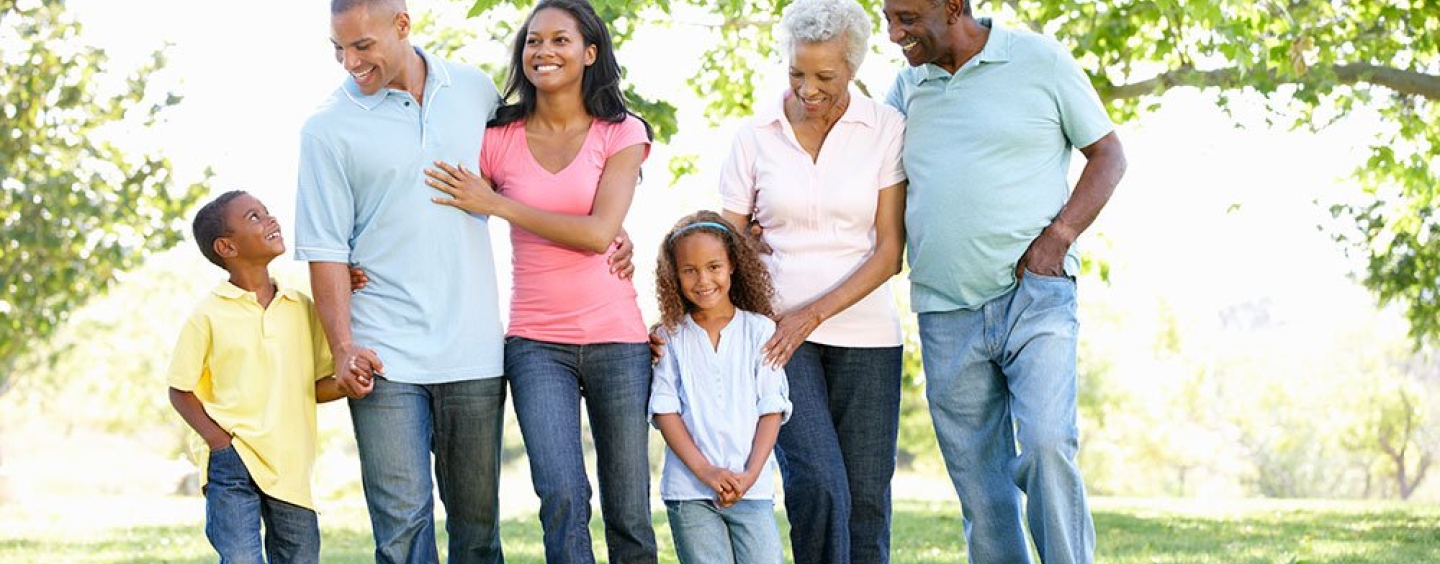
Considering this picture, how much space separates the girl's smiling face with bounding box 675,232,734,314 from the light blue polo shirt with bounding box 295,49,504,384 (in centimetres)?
69

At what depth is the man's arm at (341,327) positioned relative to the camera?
499 centimetres

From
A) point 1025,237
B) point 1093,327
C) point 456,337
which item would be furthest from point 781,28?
point 1093,327

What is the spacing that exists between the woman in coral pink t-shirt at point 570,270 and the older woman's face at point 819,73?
0.53 m

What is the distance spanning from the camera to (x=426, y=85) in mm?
5254

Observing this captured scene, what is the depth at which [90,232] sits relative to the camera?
16.2m

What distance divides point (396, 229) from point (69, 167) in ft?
40.2

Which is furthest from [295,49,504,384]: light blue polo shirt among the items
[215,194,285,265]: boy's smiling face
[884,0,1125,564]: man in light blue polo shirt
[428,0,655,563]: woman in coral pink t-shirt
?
[884,0,1125,564]: man in light blue polo shirt

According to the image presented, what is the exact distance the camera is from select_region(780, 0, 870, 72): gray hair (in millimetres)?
5281

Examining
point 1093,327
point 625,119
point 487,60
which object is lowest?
point 1093,327

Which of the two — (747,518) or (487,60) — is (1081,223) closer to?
(747,518)

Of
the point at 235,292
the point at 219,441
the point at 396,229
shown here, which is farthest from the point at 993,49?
the point at 219,441

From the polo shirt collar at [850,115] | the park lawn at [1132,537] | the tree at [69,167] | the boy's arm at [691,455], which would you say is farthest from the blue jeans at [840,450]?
the tree at [69,167]

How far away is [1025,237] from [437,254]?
184 centimetres

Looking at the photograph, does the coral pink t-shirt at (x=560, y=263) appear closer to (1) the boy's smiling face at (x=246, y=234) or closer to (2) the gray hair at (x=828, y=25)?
(2) the gray hair at (x=828, y=25)
